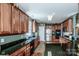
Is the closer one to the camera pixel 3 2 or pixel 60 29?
pixel 3 2

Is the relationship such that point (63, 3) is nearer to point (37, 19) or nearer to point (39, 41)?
point (37, 19)

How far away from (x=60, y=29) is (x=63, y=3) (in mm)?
425

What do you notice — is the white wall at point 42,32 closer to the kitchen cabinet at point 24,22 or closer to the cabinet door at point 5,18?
the kitchen cabinet at point 24,22

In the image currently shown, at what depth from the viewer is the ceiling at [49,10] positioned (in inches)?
87.0

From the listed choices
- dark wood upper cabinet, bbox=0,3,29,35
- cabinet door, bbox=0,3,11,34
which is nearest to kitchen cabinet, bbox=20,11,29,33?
dark wood upper cabinet, bbox=0,3,29,35

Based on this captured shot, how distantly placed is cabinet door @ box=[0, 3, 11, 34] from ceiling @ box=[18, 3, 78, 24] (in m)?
0.25

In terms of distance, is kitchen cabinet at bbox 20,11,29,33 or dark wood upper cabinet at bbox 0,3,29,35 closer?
dark wood upper cabinet at bbox 0,3,29,35

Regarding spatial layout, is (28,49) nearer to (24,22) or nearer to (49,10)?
(24,22)

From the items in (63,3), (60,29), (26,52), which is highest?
(63,3)

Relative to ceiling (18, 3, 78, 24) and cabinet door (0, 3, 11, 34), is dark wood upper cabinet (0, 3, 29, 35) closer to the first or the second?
cabinet door (0, 3, 11, 34)

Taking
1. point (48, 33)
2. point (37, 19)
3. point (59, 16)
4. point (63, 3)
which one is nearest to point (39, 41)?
point (48, 33)

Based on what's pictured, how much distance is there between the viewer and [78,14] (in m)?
2.22

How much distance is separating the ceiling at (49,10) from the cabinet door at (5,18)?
25 cm

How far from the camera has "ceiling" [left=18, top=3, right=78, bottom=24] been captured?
2.21 m
